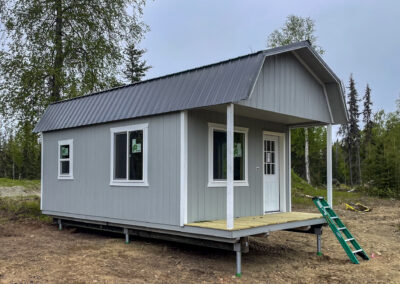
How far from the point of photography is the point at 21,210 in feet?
40.9

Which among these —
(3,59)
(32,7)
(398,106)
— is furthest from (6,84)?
(398,106)

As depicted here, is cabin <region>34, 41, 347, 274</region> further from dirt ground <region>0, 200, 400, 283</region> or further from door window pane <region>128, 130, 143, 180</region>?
dirt ground <region>0, 200, 400, 283</region>

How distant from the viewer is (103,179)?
28.3 ft

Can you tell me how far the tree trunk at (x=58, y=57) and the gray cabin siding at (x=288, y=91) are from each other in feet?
29.7

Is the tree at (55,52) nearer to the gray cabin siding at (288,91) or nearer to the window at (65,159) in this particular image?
the window at (65,159)

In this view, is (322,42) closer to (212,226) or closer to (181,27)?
(181,27)

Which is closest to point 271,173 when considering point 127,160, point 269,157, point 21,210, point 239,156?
point 269,157

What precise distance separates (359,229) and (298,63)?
5707mm

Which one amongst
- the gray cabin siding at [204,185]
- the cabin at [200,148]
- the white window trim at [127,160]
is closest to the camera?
the cabin at [200,148]

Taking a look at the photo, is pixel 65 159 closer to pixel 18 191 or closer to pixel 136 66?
pixel 18 191

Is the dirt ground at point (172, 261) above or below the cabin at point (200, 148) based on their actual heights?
below

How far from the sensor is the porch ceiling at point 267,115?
23.2ft

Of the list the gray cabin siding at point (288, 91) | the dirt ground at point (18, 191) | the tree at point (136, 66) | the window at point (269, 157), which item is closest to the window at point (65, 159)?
the window at point (269, 157)

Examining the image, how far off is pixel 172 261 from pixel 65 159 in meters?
4.39
